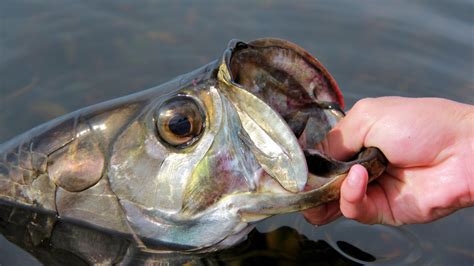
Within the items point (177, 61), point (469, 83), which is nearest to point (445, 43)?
point (469, 83)

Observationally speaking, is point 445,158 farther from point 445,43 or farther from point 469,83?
point 445,43

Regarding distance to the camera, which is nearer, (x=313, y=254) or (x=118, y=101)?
(x=118, y=101)

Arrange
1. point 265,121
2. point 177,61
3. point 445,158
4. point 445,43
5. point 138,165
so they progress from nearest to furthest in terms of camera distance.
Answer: point 265,121, point 138,165, point 445,158, point 177,61, point 445,43

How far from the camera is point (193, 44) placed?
4668 millimetres

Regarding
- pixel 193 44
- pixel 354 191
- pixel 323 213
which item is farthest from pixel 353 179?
pixel 193 44

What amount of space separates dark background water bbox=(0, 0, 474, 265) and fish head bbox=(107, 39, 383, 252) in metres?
1.52

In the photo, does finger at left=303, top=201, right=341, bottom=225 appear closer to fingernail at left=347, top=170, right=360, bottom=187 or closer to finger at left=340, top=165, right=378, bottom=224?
finger at left=340, top=165, right=378, bottom=224

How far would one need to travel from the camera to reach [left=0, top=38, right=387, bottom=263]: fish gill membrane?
2248mm

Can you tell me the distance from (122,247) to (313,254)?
850 mm

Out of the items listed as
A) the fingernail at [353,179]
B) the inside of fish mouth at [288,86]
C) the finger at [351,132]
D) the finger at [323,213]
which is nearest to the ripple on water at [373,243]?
the finger at [323,213]

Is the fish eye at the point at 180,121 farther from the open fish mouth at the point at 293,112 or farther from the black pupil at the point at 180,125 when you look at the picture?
the open fish mouth at the point at 293,112

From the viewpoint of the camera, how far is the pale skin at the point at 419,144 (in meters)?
2.48

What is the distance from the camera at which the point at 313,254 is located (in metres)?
2.84

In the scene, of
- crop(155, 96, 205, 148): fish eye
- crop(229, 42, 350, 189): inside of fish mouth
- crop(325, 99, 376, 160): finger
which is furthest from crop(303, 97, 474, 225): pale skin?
crop(155, 96, 205, 148): fish eye
